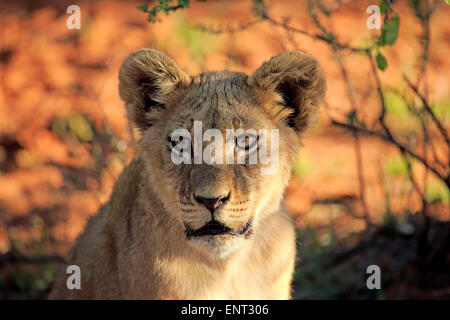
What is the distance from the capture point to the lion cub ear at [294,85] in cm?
311

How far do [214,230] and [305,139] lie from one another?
13.2ft

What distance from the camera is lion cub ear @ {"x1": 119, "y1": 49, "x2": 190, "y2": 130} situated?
319cm

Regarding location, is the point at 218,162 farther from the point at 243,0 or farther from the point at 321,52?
the point at 243,0

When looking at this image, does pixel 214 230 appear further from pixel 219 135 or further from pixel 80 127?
pixel 80 127

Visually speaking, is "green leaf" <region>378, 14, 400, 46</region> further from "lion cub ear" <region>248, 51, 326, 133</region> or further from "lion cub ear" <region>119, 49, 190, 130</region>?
"lion cub ear" <region>119, 49, 190, 130</region>

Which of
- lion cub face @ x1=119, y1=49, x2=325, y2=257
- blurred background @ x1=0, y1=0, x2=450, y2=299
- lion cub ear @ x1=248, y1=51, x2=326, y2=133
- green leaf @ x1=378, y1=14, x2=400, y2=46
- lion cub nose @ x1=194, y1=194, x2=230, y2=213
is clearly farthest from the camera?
blurred background @ x1=0, y1=0, x2=450, y2=299

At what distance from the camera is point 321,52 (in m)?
8.22

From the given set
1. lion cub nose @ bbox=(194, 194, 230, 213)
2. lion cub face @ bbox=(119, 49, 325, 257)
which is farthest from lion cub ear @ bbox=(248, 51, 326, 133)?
lion cub nose @ bbox=(194, 194, 230, 213)

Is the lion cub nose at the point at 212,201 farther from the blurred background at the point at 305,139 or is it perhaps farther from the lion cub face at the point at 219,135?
the blurred background at the point at 305,139

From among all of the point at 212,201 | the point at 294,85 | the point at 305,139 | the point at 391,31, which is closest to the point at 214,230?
the point at 212,201

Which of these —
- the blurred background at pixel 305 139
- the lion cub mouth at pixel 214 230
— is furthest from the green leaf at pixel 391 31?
the lion cub mouth at pixel 214 230

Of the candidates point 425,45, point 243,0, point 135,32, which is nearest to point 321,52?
point 243,0

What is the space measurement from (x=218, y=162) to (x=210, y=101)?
361 mm

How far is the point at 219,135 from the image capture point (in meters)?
2.94
